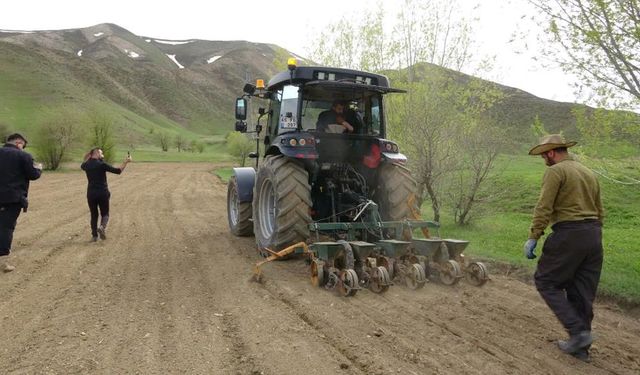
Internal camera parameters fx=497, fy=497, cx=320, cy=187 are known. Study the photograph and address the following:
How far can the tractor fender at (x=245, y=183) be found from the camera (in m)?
8.93

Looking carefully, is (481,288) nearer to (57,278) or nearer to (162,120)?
(57,278)

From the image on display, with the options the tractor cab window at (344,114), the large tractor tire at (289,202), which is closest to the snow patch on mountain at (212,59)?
the tractor cab window at (344,114)

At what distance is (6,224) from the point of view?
6805mm

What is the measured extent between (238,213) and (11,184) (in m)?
3.65

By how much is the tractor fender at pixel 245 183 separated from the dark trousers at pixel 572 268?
18.3 ft

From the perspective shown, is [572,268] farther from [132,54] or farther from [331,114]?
[132,54]

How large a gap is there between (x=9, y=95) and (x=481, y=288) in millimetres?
102559

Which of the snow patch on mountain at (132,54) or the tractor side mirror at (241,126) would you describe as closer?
the tractor side mirror at (241,126)

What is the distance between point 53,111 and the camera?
105 feet

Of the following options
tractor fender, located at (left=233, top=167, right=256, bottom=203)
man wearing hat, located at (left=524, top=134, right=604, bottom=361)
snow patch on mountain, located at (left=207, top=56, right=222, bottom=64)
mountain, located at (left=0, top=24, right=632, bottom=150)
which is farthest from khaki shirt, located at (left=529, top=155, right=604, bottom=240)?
snow patch on mountain, located at (left=207, top=56, right=222, bottom=64)

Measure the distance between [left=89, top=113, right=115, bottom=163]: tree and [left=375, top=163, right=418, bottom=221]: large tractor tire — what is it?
29715mm

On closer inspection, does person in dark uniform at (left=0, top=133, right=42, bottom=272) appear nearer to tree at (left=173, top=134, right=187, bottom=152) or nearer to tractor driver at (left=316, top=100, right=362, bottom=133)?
tractor driver at (left=316, top=100, right=362, bottom=133)

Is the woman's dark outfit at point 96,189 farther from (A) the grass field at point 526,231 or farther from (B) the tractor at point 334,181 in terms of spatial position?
(A) the grass field at point 526,231

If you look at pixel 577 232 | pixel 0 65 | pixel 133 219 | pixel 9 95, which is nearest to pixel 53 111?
pixel 133 219
